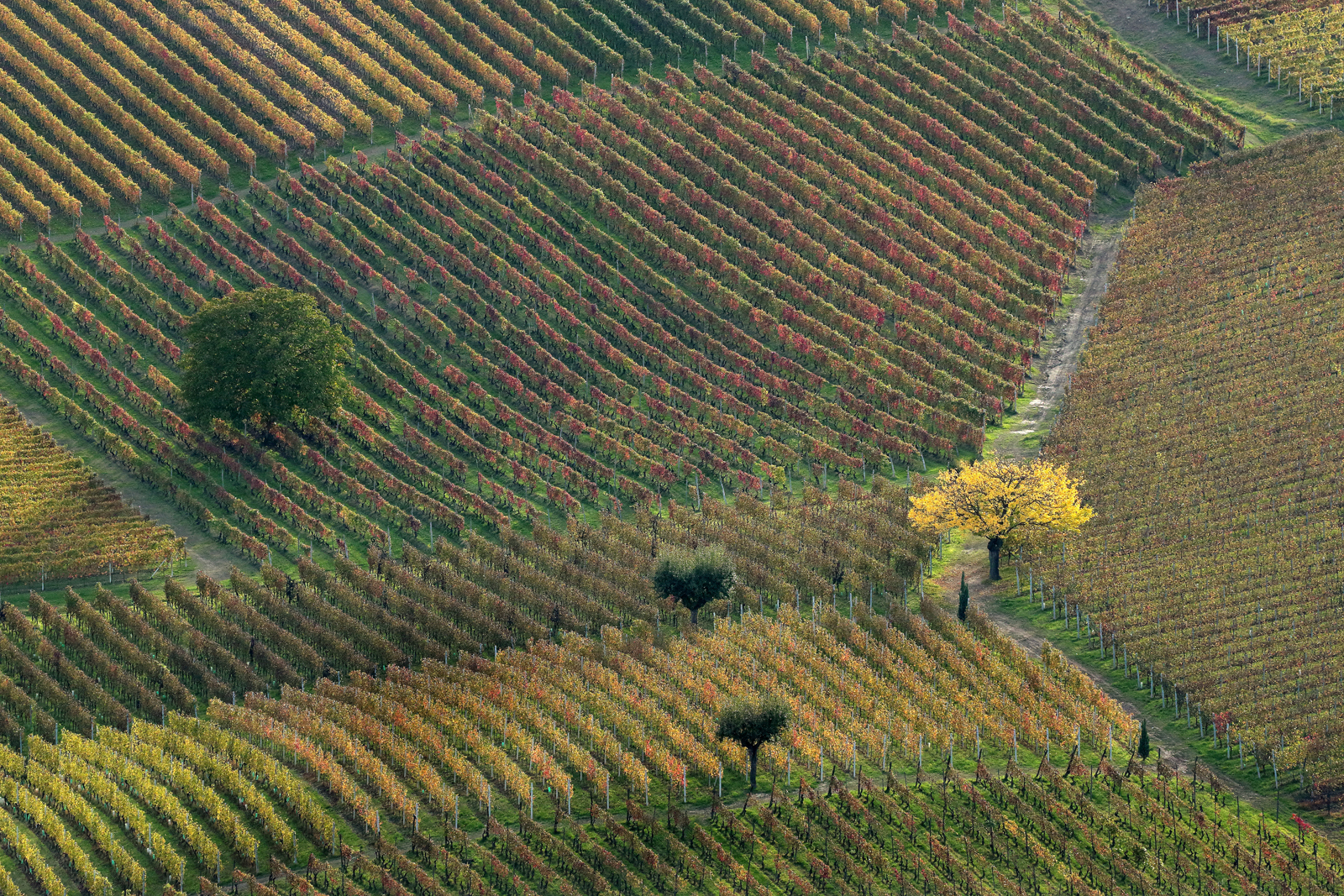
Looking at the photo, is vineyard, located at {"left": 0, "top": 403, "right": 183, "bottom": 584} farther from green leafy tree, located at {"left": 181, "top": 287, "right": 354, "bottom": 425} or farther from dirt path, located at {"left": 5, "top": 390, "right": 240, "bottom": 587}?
green leafy tree, located at {"left": 181, "top": 287, "right": 354, "bottom": 425}

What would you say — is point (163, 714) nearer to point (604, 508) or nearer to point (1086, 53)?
point (604, 508)

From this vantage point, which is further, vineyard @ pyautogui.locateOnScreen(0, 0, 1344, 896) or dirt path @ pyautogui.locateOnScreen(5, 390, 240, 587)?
dirt path @ pyautogui.locateOnScreen(5, 390, 240, 587)

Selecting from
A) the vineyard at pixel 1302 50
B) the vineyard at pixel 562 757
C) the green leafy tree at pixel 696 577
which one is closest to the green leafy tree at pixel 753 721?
the vineyard at pixel 562 757

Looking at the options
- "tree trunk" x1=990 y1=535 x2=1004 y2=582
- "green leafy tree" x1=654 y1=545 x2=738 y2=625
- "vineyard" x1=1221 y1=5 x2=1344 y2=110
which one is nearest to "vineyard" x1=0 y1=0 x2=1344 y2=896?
"vineyard" x1=1221 y1=5 x2=1344 y2=110

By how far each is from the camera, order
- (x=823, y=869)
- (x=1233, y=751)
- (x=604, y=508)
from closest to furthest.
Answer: (x=823, y=869) < (x=1233, y=751) < (x=604, y=508)

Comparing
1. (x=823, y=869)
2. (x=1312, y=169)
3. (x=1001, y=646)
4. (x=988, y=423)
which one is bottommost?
(x=823, y=869)

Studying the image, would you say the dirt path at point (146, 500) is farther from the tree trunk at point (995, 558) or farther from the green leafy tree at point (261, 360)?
the tree trunk at point (995, 558)

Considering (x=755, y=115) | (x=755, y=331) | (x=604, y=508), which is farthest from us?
(x=755, y=115)

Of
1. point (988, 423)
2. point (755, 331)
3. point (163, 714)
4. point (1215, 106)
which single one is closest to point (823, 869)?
point (163, 714)
